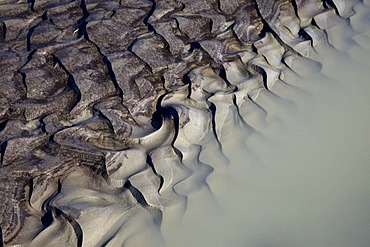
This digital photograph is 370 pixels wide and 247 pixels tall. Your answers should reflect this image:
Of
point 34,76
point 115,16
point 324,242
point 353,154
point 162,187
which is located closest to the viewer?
point 324,242

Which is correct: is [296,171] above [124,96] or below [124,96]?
above

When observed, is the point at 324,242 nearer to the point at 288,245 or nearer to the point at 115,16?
the point at 288,245

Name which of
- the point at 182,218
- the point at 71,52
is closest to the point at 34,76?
the point at 71,52

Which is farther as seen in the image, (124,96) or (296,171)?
(124,96)
